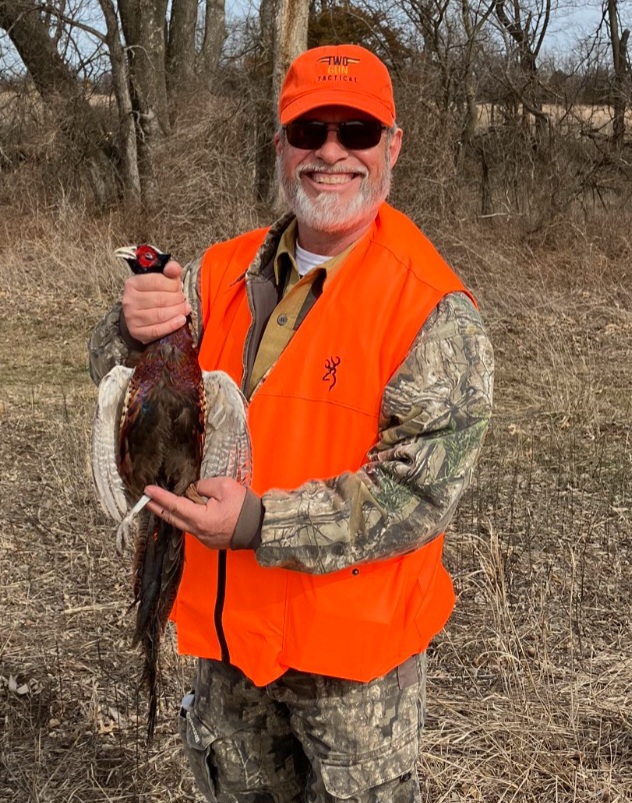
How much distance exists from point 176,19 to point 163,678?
1638cm

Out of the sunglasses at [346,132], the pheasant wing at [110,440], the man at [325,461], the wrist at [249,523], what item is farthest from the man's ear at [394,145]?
the wrist at [249,523]

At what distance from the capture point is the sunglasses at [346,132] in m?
2.43

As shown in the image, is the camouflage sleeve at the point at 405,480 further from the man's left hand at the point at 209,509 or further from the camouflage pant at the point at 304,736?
the camouflage pant at the point at 304,736

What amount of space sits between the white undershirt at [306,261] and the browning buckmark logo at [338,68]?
0.50m

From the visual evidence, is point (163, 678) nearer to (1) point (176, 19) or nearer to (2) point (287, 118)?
(2) point (287, 118)

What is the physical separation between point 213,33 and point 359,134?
1800 cm

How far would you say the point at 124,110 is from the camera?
15.5m

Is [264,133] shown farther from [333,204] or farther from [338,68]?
[333,204]

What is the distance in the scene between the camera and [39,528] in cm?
520

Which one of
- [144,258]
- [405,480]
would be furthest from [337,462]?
[144,258]

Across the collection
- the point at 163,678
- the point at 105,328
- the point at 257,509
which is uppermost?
the point at 105,328

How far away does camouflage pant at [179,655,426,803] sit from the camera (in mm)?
2311

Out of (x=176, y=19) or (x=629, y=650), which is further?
(x=176, y=19)

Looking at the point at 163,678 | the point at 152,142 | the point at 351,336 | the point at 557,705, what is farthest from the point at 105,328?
the point at 152,142
